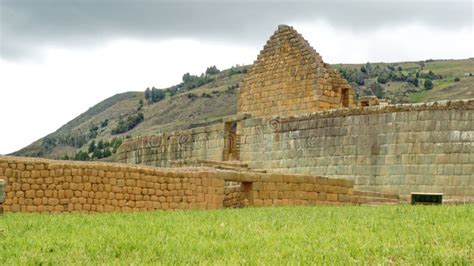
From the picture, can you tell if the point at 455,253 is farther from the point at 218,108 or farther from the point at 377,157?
the point at 218,108

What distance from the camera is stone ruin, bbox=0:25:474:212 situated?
46.4ft

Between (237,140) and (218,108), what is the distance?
55.7 metres

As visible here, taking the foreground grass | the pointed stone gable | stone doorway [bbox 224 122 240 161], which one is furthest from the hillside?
the foreground grass

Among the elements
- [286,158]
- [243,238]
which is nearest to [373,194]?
[286,158]

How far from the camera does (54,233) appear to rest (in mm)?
9922

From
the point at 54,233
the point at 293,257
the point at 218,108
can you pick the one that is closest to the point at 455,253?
the point at 293,257

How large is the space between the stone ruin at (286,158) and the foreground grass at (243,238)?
5.99ft

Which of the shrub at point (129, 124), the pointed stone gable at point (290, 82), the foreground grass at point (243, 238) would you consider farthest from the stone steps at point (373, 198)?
the shrub at point (129, 124)

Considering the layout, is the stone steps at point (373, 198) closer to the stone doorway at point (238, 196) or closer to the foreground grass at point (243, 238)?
the stone doorway at point (238, 196)

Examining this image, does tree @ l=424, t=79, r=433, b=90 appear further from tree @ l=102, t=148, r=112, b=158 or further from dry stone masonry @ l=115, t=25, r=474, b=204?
dry stone masonry @ l=115, t=25, r=474, b=204

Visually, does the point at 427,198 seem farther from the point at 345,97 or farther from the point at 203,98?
the point at 203,98

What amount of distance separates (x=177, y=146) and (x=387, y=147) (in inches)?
337

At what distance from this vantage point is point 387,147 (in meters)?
18.4

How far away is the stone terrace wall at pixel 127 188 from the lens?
13.9 meters
